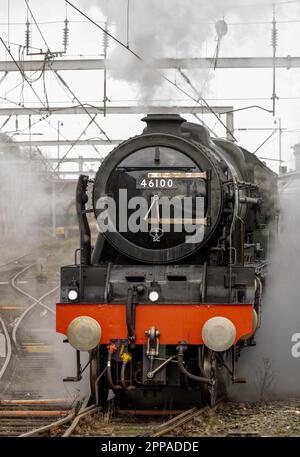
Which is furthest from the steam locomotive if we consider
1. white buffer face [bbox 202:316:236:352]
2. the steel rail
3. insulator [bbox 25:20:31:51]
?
insulator [bbox 25:20:31:51]

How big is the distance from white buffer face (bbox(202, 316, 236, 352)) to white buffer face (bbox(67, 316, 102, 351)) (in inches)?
37.7

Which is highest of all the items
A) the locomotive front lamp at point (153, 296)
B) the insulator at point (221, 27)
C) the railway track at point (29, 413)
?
the insulator at point (221, 27)

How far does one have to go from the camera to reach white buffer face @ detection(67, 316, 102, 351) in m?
7.08

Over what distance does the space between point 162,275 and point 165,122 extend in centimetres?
149

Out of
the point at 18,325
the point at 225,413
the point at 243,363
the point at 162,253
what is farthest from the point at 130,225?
the point at 18,325

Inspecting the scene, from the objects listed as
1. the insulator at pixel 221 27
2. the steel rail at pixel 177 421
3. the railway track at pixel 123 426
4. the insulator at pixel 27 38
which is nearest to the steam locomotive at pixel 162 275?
the steel rail at pixel 177 421

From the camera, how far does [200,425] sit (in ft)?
22.3

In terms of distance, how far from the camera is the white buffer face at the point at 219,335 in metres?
6.95

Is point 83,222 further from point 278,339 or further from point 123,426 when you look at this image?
point 278,339

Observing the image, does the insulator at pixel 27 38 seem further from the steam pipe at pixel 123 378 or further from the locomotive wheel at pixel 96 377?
the steam pipe at pixel 123 378

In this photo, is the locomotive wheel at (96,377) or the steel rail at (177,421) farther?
the locomotive wheel at (96,377)

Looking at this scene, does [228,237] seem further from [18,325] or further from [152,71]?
[18,325]

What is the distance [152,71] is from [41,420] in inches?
165

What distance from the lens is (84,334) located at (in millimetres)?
7082
